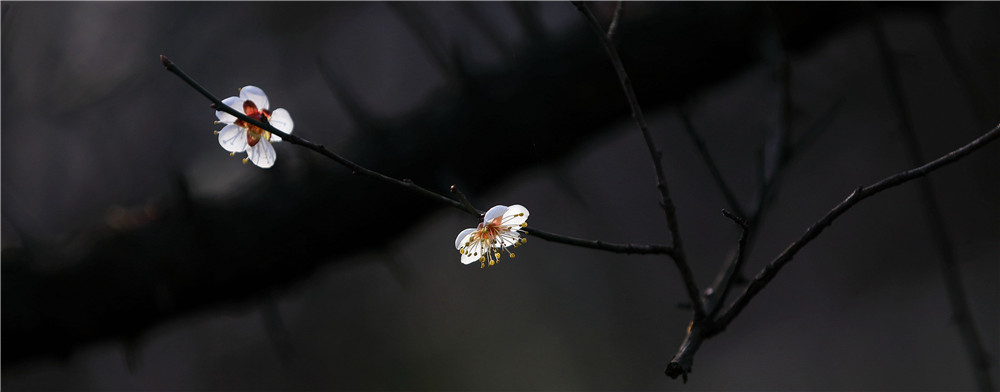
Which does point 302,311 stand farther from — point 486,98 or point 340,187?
point 486,98

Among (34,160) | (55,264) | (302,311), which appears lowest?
(302,311)

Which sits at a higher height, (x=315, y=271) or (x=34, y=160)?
(x=34, y=160)

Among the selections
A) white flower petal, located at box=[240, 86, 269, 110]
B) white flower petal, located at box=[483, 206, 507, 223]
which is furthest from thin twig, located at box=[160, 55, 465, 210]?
white flower petal, located at box=[240, 86, 269, 110]

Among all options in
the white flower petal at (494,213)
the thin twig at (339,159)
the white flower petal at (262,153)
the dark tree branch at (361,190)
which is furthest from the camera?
the dark tree branch at (361,190)

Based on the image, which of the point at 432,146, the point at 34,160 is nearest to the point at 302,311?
the point at 34,160

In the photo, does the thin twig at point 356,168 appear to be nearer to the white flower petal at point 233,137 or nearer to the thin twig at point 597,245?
the thin twig at point 597,245

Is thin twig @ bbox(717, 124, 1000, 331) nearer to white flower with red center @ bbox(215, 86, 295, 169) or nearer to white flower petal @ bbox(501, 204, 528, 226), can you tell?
white flower petal @ bbox(501, 204, 528, 226)

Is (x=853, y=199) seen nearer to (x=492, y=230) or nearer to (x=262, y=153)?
(x=492, y=230)

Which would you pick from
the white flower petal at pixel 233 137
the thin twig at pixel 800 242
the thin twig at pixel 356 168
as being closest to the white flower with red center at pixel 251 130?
the white flower petal at pixel 233 137
